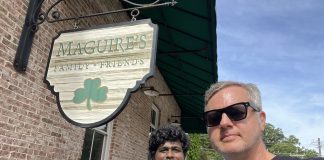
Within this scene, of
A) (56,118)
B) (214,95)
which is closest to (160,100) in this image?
(56,118)

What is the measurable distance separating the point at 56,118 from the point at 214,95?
291 cm

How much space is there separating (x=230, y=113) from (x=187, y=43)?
18.0ft

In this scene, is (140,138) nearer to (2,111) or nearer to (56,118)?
(56,118)

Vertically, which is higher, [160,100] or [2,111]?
[160,100]

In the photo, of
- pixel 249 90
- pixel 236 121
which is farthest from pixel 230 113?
pixel 249 90

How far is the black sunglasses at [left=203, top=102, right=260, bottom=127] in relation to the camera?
1.68 meters

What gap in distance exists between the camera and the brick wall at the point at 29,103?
10.6 feet

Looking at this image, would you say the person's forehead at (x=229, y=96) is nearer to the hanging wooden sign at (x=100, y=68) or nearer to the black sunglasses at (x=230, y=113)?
the black sunglasses at (x=230, y=113)

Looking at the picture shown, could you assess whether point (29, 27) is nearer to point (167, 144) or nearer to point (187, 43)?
point (167, 144)

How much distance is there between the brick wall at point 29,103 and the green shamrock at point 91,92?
862mm

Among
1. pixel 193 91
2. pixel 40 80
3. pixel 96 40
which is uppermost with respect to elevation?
pixel 193 91

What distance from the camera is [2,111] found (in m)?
3.17

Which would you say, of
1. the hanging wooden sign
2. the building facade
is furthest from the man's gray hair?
the building facade

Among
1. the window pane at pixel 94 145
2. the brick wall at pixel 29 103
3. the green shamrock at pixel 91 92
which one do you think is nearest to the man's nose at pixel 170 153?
the green shamrock at pixel 91 92
